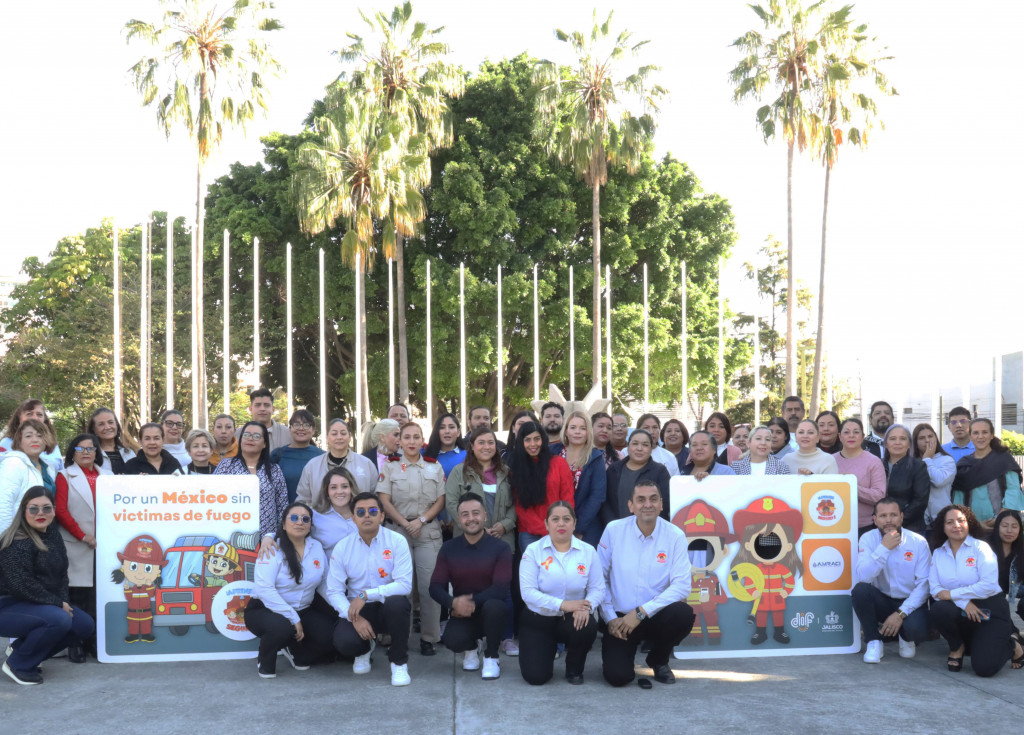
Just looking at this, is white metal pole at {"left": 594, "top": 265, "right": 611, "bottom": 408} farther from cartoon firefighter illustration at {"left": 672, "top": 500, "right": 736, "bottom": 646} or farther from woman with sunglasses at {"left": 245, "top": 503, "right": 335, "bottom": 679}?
woman with sunglasses at {"left": 245, "top": 503, "right": 335, "bottom": 679}

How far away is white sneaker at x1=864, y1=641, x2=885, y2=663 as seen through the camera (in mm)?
7059

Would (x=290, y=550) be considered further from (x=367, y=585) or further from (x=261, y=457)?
(x=261, y=457)

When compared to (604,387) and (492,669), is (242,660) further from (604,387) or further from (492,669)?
(604,387)

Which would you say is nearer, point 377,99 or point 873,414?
point 873,414

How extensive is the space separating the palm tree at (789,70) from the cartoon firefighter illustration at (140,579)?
22.2m

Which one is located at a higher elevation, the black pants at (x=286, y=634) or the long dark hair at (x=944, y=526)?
the long dark hair at (x=944, y=526)

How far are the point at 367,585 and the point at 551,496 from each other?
4.88ft

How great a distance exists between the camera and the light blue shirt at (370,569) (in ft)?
22.0

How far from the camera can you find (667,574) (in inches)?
261

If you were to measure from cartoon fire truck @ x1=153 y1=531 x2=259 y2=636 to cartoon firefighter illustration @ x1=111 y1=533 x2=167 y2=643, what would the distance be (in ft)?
0.18

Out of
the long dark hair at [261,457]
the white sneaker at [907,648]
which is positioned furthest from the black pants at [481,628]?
the white sneaker at [907,648]

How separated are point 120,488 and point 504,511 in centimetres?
284

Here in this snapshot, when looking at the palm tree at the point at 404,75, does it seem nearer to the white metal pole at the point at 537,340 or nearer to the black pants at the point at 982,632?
the white metal pole at the point at 537,340

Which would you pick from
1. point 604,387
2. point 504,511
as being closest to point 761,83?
point 604,387
